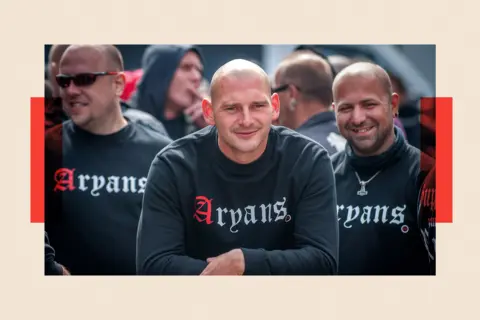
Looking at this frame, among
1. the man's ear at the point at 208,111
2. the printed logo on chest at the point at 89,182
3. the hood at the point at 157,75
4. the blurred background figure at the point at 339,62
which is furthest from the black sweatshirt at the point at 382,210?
the printed logo on chest at the point at 89,182

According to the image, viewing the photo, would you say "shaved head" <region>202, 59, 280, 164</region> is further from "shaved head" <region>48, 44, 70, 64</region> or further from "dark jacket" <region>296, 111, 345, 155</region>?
"shaved head" <region>48, 44, 70, 64</region>

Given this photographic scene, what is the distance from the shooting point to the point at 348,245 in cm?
485

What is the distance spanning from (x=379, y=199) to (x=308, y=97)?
2.48 feet

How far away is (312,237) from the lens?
4.57m

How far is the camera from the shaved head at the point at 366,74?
481 centimetres

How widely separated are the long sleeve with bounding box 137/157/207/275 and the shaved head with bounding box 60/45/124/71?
0.68 meters

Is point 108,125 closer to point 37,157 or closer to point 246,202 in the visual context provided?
point 37,157

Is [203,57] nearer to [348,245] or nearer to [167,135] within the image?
[167,135]

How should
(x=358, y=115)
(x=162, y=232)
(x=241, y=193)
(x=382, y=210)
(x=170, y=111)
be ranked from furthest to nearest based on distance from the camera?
(x=170, y=111) < (x=382, y=210) < (x=358, y=115) < (x=241, y=193) < (x=162, y=232)

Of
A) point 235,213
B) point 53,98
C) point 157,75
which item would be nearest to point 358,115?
point 235,213

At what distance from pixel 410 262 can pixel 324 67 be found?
130 centimetres

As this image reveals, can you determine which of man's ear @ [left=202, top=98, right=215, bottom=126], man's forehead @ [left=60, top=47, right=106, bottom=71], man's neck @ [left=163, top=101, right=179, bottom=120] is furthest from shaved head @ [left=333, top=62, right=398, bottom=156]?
man's forehead @ [left=60, top=47, right=106, bottom=71]

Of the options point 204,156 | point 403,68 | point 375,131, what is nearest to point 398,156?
point 375,131

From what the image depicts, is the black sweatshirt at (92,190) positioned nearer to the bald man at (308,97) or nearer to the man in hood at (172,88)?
the man in hood at (172,88)
